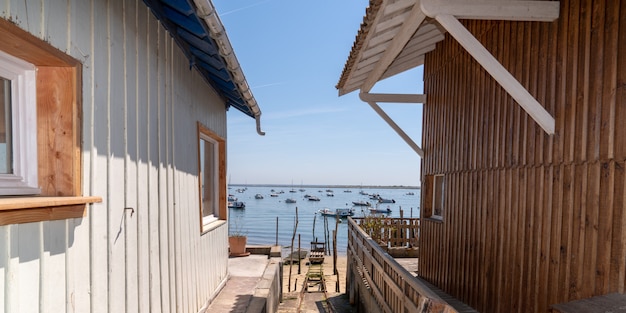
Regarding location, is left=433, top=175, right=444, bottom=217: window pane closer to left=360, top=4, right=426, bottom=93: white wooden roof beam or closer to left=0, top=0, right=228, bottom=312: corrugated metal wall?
left=360, top=4, right=426, bottom=93: white wooden roof beam

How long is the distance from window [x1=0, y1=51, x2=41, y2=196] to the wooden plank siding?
4005mm

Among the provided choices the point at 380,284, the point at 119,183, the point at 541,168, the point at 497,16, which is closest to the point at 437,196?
the point at 380,284

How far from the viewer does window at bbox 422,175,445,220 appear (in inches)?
284

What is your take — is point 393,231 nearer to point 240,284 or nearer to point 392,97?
point 392,97

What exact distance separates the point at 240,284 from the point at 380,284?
229 centimetres

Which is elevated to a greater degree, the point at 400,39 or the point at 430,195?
the point at 400,39

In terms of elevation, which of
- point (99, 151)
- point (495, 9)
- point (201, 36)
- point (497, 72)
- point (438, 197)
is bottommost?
point (438, 197)

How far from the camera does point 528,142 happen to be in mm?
4031

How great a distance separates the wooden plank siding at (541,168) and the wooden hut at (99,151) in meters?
3.26

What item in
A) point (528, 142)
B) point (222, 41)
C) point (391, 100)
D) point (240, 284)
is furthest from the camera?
point (391, 100)

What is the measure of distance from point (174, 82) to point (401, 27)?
8.68 feet

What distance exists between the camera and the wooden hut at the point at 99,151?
171 centimetres

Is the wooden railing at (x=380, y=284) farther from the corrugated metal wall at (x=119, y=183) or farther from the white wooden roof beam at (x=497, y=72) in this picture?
the corrugated metal wall at (x=119, y=183)

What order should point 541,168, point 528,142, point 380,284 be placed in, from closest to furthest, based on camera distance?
point 541,168
point 528,142
point 380,284
